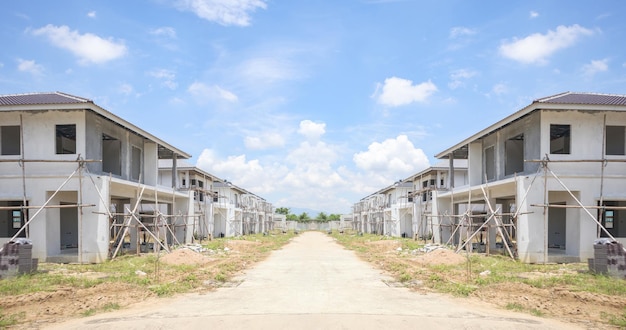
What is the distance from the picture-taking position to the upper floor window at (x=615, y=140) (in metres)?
19.4

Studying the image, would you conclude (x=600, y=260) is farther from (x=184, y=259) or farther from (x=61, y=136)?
(x=61, y=136)

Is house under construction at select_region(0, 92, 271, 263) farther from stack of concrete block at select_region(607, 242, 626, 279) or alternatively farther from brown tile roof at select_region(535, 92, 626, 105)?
brown tile roof at select_region(535, 92, 626, 105)

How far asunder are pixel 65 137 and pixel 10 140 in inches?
103

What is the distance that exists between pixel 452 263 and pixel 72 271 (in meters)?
13.2

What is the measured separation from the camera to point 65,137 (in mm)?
22234

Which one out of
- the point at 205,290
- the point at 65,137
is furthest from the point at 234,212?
the point at 205,290

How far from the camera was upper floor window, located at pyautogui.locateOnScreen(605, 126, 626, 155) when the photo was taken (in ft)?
63.7

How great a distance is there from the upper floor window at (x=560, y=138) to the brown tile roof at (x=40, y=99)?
59.5ft

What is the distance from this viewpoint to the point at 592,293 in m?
10.5

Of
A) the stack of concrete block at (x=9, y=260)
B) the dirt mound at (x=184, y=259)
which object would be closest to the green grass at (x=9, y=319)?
the stack of concrete block at (x=9, y=260)

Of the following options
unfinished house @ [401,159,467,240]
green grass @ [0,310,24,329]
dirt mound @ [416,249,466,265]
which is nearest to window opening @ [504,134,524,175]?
dirt mound @ [416,249,466,265]

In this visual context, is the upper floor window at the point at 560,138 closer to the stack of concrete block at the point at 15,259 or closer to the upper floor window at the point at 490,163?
the upper floor window at the point at 490,163

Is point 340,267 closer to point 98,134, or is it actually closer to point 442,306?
point 442,306

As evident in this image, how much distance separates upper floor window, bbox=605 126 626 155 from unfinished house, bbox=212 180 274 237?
81.6ft
